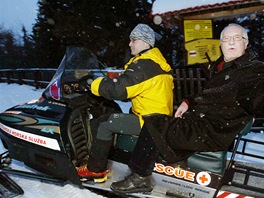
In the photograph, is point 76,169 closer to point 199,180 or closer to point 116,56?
point 199,180

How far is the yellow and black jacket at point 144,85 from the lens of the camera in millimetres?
2412

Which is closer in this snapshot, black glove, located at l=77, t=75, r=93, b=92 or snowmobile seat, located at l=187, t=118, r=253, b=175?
snowmobile seat, located at l=187, t=118, r=253, b=175

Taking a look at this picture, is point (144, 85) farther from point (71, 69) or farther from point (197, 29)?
point (197, 29)

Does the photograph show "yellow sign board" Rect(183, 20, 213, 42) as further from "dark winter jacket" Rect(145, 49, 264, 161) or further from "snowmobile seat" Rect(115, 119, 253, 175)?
"snowmobile seat" Rect(115, 119, 253, 175)

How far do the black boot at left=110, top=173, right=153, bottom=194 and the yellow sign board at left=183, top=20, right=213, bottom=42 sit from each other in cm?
420

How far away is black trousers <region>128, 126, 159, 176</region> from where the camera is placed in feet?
8.17

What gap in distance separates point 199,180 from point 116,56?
10.3m

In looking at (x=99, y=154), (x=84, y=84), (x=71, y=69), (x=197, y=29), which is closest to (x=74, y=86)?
(x=84, y=84)

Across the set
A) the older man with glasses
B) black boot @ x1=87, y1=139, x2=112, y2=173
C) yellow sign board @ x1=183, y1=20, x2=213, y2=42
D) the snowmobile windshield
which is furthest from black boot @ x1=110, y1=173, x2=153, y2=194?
yellow sign board @ x1=183, y1=20, x2=213, y2=42

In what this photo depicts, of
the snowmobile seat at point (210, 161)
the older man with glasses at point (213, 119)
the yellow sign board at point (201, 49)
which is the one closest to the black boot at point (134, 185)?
the older man with glasses at point (213, 119)

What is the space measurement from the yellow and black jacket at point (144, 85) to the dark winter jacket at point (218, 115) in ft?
0.44

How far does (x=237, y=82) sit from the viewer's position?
209 centimetres

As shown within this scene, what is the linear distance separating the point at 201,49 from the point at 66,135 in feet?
13.8

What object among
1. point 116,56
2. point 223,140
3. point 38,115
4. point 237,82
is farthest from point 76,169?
point 116,56
